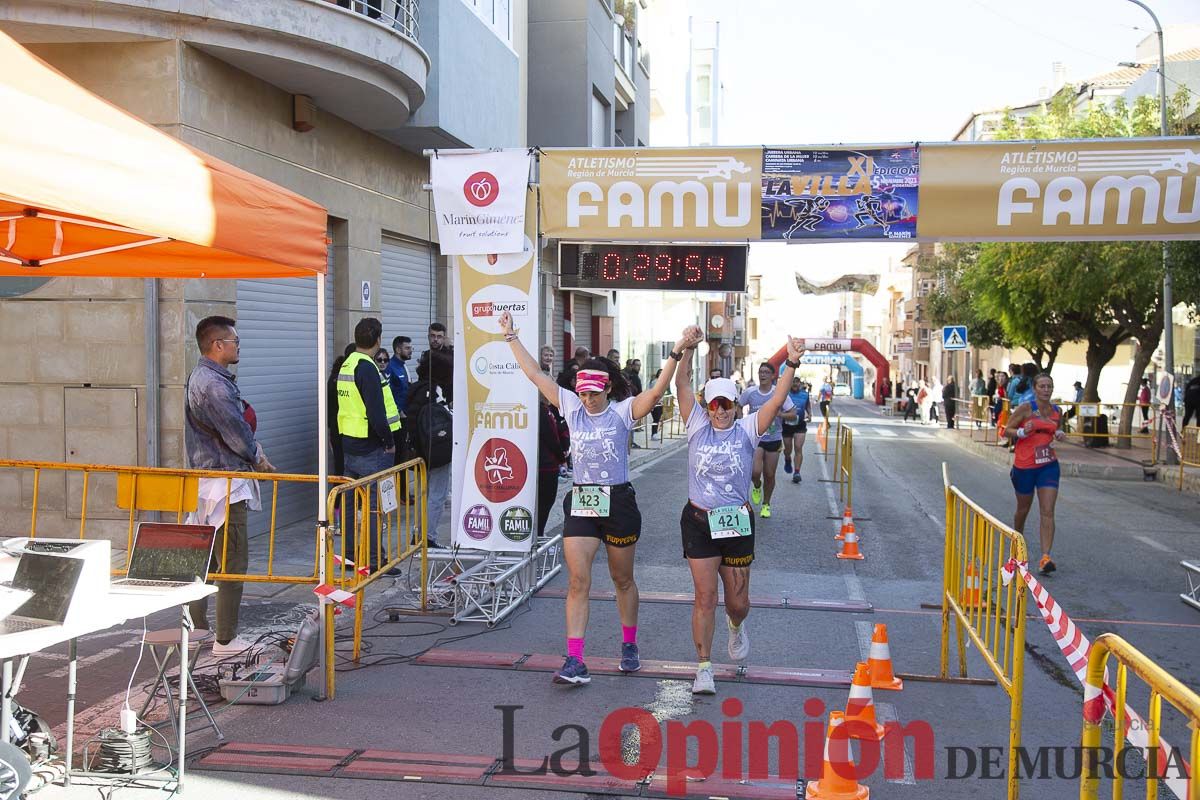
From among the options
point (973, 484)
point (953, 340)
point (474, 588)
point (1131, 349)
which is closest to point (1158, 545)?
point (973, 484)

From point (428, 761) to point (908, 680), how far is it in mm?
3135

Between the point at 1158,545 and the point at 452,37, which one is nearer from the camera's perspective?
the point at 1158,545

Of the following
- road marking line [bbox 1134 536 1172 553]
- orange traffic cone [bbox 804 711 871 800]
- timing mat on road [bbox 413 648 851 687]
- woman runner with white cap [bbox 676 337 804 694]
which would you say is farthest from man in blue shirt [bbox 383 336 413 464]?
road marking line [bbox 1134 536 1172 553]

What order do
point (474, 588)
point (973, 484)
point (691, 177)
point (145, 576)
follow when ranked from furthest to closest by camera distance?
point (973, 484)
point (691, 177)
point (474, 588)
point (145, 576)

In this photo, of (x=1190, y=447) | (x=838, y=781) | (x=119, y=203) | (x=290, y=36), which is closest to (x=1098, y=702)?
(x=838, y=781)

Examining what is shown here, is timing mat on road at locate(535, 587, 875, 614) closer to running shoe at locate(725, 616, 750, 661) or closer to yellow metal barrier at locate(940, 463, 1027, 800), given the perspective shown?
yellow metal barrier at locate(940, 463, 1027, 800)

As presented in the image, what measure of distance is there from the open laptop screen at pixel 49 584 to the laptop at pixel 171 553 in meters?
0.73

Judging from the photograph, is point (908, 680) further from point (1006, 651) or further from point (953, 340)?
point (953, 340)

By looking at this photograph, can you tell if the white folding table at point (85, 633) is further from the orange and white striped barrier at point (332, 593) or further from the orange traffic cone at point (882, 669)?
the orange traffic cone at point (882, 669)

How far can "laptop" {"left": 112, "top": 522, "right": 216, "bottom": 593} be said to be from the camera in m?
5.07

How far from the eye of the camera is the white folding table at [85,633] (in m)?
3.91

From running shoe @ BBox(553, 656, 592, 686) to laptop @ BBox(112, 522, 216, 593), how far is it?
2245 mm

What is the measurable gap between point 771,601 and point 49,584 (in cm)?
579

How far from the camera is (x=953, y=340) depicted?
108 feet
